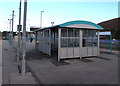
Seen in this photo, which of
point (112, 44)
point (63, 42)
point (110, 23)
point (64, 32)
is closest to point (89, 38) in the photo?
point (64, 32)

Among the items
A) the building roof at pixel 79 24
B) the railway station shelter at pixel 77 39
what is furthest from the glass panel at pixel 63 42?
the building roof at pixel 79 24

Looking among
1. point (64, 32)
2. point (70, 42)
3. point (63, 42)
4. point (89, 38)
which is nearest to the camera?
point (63, 42)

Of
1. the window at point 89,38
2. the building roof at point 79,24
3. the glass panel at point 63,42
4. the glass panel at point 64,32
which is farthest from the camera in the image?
the window at point 89,38

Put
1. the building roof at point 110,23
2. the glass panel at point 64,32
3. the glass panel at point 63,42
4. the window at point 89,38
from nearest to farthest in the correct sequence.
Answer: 1. the glass panel at point 63,42
2. the glass panel at point 64,32
3. the window at point 89,38
4. the building roof at point 110,23

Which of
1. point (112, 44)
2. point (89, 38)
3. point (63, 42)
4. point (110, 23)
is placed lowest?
point (112, 44)

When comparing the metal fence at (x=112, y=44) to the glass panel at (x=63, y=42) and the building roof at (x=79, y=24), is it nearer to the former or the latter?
the building roof at (x=79, y=24)

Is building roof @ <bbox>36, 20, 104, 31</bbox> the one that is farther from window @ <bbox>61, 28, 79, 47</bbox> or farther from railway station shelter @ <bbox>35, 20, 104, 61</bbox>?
window @ <bbox>61, 28, 79, 47</bbox>

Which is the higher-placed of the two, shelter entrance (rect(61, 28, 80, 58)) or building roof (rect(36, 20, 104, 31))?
building roof (rect(36, 20, 104, 31))

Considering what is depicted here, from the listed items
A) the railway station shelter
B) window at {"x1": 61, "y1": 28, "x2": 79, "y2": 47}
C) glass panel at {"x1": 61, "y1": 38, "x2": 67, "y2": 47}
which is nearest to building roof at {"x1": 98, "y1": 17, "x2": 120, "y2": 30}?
the railway station shelter

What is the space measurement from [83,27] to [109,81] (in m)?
5.57

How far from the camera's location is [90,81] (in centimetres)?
515

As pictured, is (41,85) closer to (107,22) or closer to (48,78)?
(48,78)

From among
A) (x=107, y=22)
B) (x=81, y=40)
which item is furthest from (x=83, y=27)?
(x=107, y=22)

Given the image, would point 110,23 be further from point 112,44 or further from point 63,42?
point 63,42
